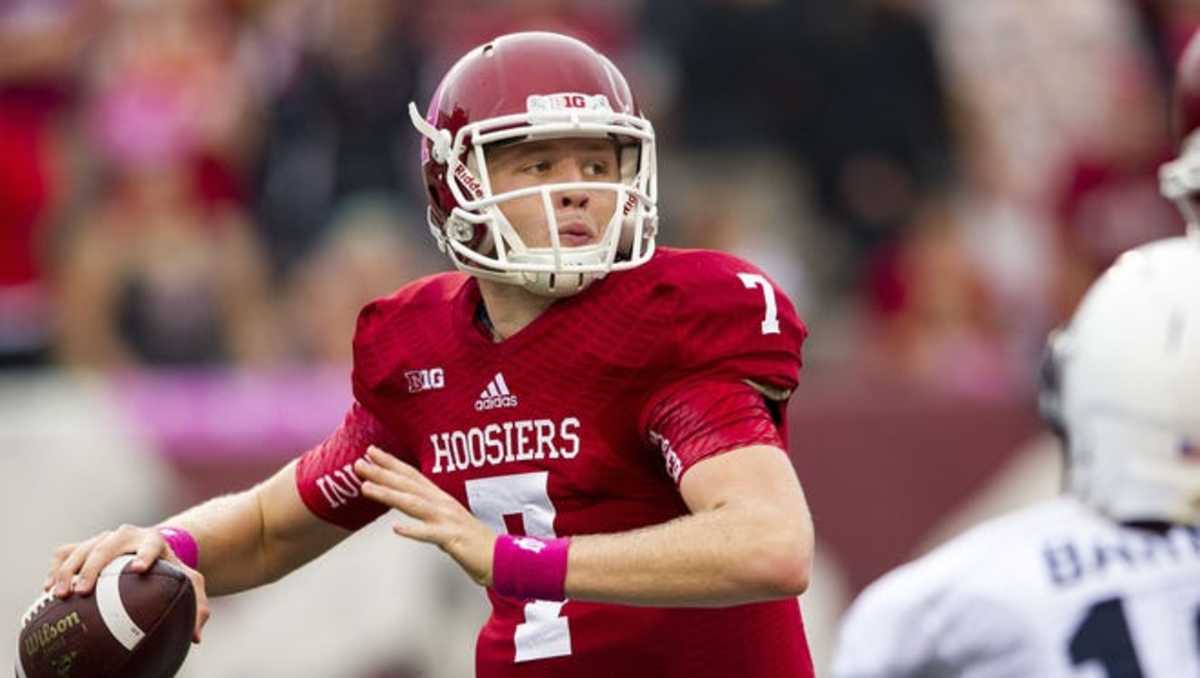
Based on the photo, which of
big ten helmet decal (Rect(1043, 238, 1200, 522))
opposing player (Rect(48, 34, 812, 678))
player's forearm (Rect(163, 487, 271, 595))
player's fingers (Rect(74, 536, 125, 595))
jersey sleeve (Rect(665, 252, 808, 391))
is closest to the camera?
big ten helmet decal (Rect(1043, 238, 1200, 522))

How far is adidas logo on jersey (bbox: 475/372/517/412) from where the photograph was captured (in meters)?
4.26

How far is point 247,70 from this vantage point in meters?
9.17

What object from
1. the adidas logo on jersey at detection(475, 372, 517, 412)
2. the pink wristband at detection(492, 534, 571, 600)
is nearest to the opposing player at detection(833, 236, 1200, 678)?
the pink wristband at detection(492, 534, 571, 600)

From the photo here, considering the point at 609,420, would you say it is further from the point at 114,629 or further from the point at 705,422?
the point at 114,629

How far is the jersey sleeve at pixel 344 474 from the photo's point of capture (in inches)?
180

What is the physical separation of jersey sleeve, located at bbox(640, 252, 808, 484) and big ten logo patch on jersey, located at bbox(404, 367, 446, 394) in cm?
40

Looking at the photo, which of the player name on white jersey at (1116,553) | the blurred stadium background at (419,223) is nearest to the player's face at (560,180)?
the player name on white jersey at (1116,553)

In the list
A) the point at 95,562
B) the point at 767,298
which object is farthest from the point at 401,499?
the point at 767,298

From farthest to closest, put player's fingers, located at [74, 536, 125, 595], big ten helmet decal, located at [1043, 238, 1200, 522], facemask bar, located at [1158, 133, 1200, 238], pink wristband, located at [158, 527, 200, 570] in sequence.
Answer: facemask bar, located at [1158, 133, 1200, 238] → pink wristband, located at [158, 527, 200, 570] → player's fingers, located at [74, 536, 125, 595] → big ten helmet decal, located at [1043, 238, 1200, 522]

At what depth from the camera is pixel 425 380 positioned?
4.38m

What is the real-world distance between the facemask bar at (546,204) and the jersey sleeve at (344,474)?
14.9 inches

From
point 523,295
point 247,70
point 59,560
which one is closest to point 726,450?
point 523,295

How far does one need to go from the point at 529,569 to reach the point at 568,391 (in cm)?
40

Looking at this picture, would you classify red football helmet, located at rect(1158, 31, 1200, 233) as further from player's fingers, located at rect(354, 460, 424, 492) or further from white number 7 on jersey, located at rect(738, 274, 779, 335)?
player's fingers, located at rect(354, 460, 424, 492)
